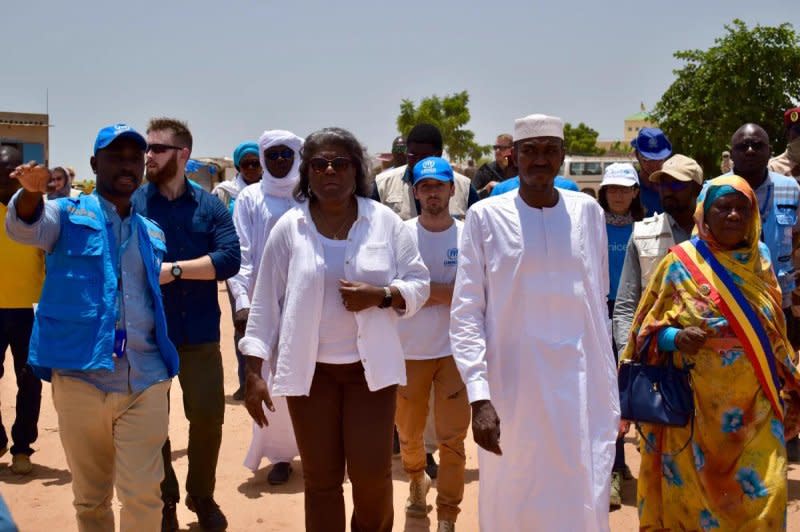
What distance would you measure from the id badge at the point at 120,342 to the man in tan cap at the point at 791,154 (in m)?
5.62

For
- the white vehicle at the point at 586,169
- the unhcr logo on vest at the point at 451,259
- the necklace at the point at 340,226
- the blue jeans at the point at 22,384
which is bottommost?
the blue jeans at the point at 22,384

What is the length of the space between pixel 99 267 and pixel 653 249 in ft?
10.4

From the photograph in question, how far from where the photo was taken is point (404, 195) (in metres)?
7.53

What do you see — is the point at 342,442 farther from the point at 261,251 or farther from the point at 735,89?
the point at 735,89

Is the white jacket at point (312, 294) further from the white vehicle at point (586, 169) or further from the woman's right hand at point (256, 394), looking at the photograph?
the white vehicle at point (586, 169)

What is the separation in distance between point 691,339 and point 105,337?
289 centimetres

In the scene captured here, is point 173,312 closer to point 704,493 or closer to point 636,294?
point 636,294

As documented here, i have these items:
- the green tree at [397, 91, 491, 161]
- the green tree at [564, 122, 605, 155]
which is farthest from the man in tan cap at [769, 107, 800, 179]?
the green tree at [564, 122, 605, 155]

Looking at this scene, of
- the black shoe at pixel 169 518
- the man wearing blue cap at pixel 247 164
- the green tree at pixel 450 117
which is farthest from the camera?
the green tree at pixel 450 117

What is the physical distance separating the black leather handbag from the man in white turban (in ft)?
9.22

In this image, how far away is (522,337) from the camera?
455 cm

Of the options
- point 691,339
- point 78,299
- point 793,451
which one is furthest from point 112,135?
point 793,451

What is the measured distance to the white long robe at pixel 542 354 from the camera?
452cm

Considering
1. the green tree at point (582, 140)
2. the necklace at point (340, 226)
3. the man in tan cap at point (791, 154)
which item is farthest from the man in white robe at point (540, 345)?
the green tree at point (582, 140)
